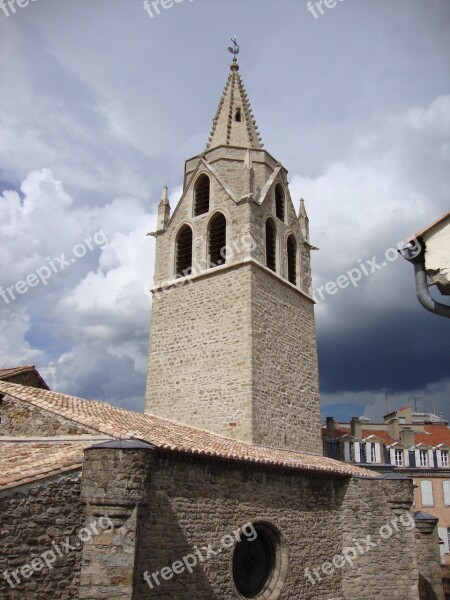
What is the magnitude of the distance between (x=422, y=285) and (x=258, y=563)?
10.00 m

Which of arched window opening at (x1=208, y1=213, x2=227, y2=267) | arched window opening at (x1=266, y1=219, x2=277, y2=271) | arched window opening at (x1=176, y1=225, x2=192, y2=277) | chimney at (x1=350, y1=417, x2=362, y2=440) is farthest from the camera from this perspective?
chimney at (x1=350, y1=417, x2=362, y2=440)

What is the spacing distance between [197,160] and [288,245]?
5.21m

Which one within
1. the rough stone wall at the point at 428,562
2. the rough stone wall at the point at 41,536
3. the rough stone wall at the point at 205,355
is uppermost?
the rough stone wall at the point at 205,355

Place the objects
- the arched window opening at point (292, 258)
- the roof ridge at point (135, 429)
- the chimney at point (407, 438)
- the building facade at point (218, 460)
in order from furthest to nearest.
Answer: the chimney at point (407, 438) → the arched window opening at point (292, 258) → the roof ridge at point (135, 429) → the building facade at point (218, 460)

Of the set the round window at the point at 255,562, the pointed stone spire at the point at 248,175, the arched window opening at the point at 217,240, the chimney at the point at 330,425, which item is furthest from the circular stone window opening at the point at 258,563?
the chimney at the point at 330,425

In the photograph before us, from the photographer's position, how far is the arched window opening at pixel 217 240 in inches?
719

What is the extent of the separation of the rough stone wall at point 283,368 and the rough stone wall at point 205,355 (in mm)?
426

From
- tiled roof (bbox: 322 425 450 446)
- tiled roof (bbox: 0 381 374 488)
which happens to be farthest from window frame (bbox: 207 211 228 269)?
tiled roof (bbox: 322 425 450 446)

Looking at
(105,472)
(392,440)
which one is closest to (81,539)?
(105,472)

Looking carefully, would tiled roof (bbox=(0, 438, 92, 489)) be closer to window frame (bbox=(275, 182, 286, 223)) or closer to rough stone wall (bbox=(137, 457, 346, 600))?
rough stone wall (bbox=(137, 457, 346, 600))

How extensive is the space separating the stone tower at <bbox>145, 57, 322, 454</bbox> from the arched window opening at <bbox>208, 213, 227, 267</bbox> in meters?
0.04

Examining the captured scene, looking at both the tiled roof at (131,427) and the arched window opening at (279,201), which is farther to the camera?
the arched window opening at (279,201)

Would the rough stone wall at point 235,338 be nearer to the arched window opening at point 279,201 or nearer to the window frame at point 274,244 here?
the window frame at point 274,244

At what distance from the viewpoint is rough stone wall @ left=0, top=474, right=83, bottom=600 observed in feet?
24.5
